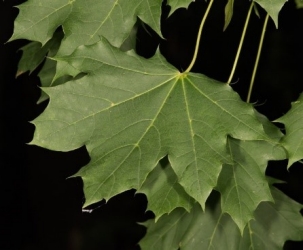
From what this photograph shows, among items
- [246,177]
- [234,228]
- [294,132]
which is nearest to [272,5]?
[294,132]

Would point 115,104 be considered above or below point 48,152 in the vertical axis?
above

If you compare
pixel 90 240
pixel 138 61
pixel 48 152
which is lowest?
pixel 90 240

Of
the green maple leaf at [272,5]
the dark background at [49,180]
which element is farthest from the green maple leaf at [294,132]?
the dark background at [49,180]

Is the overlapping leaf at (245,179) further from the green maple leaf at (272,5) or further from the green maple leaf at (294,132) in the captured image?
the green maple leaf at (272,5)

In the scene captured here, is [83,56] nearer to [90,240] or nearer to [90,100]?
[90,100]

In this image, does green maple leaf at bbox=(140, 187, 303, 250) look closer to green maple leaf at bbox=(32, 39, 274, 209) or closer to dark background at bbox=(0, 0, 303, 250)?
green maple leaf at bbox=(32, 39, 274, 209)

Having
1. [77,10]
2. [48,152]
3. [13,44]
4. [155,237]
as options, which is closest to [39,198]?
[48,152]

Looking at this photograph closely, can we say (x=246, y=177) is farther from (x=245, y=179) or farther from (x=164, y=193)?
(x=164, y=193)
